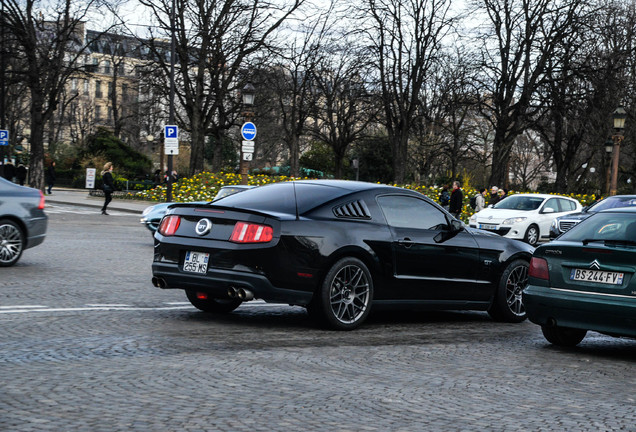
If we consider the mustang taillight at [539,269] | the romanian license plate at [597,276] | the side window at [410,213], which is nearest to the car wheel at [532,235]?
the side window at [410,213]

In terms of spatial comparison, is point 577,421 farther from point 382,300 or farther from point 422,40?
point 422,40

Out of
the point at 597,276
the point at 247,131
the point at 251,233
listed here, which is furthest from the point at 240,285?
the point at 247,131

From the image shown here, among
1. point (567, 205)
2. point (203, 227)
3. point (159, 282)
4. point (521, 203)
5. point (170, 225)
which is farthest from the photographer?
point (567, 205)

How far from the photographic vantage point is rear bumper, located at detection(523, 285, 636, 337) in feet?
25.8

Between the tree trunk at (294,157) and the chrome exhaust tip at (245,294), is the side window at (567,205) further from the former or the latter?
the tree trunk at (294,157)

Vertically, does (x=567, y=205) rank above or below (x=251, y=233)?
above

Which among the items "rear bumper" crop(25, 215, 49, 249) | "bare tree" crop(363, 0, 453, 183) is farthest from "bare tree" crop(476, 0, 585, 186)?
"rear bumper" crop(25, 215, 49, 249)

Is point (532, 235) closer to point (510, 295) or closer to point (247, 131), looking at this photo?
point (247, 131)

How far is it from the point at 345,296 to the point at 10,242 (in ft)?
22.3

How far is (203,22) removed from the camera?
43.5m

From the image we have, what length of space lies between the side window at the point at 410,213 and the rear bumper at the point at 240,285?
1448 millimetres

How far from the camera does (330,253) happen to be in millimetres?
8641

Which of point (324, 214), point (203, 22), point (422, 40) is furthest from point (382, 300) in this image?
point (422, 40)

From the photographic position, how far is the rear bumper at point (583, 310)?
7.87m
